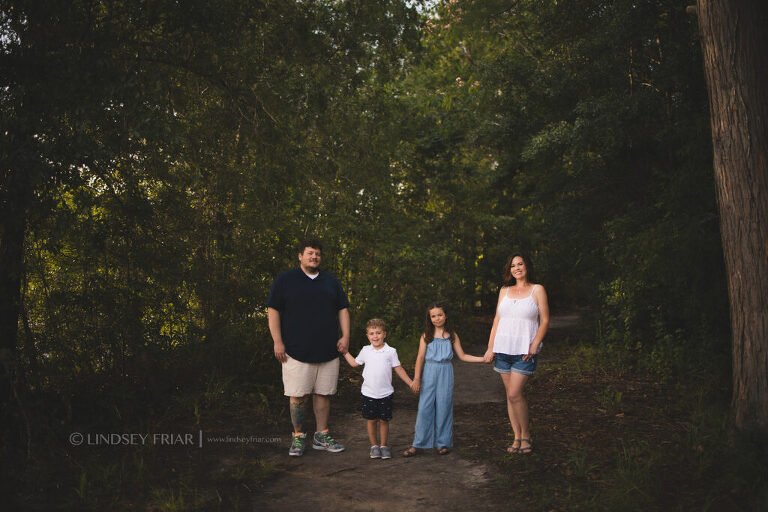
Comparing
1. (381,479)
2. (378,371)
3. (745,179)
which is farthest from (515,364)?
(745,179)

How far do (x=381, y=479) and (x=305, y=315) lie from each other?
5.12 ft

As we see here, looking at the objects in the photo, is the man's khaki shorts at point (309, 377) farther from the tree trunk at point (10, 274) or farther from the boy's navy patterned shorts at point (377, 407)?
the tree trunk at point (10, 274)

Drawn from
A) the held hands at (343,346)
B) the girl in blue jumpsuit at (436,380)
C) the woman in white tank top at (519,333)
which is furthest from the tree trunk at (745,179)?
the held hands at (343,346)

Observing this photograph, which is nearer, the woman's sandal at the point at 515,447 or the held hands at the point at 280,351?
the held hands at the point at 280,351

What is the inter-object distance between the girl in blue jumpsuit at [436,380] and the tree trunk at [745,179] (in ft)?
7.55

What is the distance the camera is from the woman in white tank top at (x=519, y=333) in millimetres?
5262

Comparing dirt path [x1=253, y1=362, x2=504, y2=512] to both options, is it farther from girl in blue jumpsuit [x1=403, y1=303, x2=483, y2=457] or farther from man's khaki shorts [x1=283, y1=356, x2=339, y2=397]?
man's khaki shorts [x1=283, y1=356, x2=339, y2=397]

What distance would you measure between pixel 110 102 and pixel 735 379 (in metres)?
6.08

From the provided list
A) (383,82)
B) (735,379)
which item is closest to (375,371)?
(735,379)

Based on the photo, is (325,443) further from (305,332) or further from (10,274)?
(10,274)

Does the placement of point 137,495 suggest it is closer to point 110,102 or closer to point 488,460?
point 488,460

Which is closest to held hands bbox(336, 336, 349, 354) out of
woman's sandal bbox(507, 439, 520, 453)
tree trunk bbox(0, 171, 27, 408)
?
woman's sandal bbox(507, 439, 520, 453)

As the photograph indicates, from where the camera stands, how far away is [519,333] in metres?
5.28

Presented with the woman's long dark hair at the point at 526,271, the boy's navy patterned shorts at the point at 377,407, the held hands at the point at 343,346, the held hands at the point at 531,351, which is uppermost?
the woman's long dark hair at the point at 526,271
